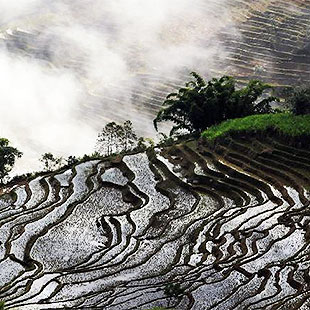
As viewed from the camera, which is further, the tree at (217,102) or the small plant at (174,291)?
the tree at (217,102)

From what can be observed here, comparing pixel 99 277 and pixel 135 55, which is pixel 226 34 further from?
pixel 99 277

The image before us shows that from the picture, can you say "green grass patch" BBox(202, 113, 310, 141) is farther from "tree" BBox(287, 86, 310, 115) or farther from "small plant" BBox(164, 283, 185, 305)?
"small plant" BBox(164, 283, 185, 305)

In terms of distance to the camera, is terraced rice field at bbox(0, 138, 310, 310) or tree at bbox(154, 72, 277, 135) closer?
terraced rice field at bbox(0, 138, 310, 310)

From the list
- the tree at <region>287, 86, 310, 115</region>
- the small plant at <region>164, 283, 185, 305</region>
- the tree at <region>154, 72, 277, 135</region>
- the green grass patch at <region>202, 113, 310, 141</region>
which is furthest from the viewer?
the tree at <region>154, 72, 277, 135</region>

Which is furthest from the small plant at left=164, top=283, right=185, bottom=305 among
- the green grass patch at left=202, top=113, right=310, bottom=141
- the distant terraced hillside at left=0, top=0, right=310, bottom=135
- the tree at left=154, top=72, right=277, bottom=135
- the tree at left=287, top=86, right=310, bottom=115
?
the distant terraced hillside at left=0, top=0, right=310, bottom=135

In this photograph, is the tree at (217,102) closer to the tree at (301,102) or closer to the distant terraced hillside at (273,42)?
the tree at (301,102)

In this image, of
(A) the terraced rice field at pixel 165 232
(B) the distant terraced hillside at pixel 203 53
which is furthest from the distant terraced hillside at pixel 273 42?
(A) the terraced rice field at pixel 165 232
